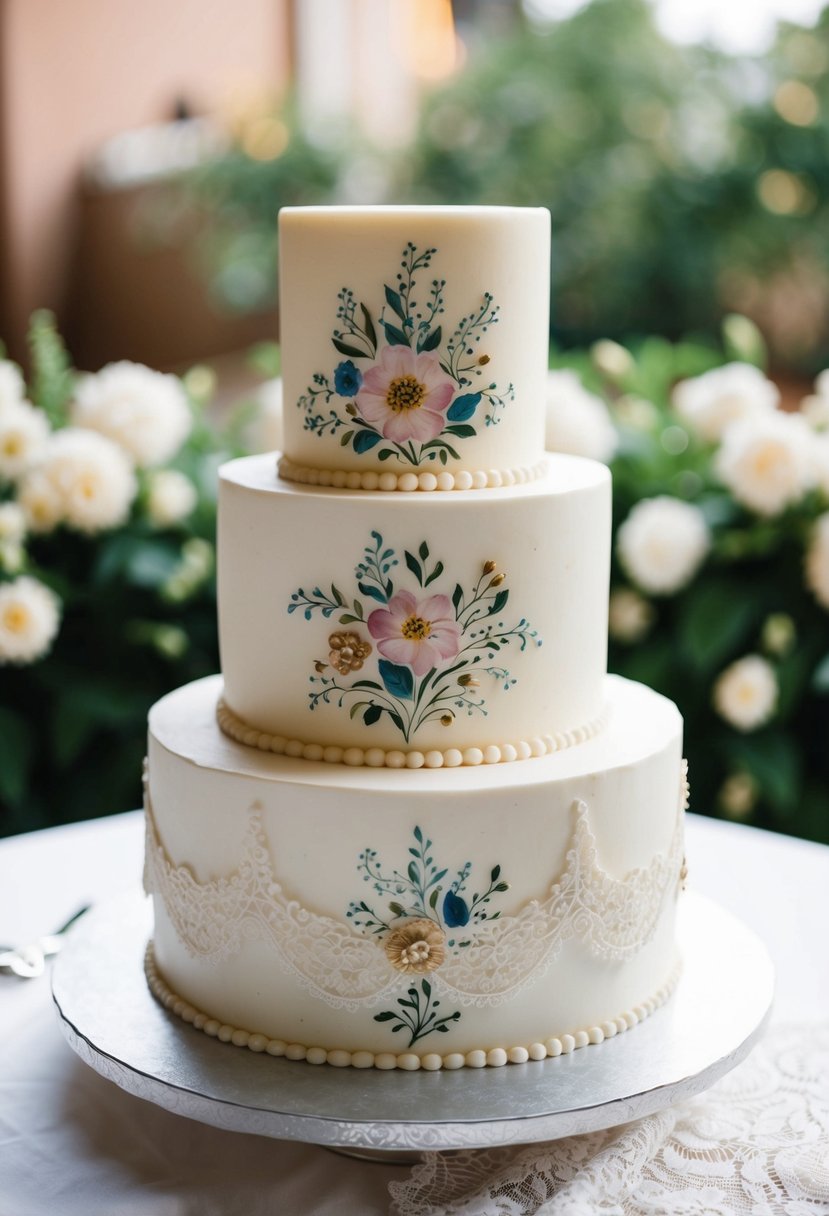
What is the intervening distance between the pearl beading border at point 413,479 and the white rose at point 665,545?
Answer: 1.28m

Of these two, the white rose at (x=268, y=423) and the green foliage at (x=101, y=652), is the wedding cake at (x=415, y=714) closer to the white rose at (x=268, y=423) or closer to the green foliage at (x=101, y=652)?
the green foliage at (x=101, y=652)

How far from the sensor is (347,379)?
1.51 m

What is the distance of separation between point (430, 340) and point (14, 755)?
151cm

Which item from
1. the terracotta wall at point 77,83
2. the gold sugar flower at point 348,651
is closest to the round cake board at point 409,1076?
the gold sugar flower at point 348,651

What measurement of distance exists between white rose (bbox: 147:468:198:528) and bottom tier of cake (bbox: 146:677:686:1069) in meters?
1.26

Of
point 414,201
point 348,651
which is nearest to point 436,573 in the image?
point 348,651

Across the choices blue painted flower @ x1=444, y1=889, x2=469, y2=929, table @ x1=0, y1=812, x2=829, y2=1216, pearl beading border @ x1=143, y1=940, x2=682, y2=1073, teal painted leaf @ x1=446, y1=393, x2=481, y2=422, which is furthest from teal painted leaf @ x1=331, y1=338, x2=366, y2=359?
table @ x1=0, y1=812, x2=829, y2=1216

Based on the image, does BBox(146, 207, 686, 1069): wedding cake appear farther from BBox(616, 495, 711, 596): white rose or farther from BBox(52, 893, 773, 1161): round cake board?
BBox(616, 495, 711, 596): white rose

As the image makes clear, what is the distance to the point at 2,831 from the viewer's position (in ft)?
8.96

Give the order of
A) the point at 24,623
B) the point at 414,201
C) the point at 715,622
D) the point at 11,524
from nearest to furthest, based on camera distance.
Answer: the point at 24,623, the point at 11,524, the point at 715,622, the point at 414,201

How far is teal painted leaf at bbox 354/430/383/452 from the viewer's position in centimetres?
152

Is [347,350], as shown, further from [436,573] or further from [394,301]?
[436,573]

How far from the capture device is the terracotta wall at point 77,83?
8.35m

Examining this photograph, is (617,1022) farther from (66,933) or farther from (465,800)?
(66,933)
